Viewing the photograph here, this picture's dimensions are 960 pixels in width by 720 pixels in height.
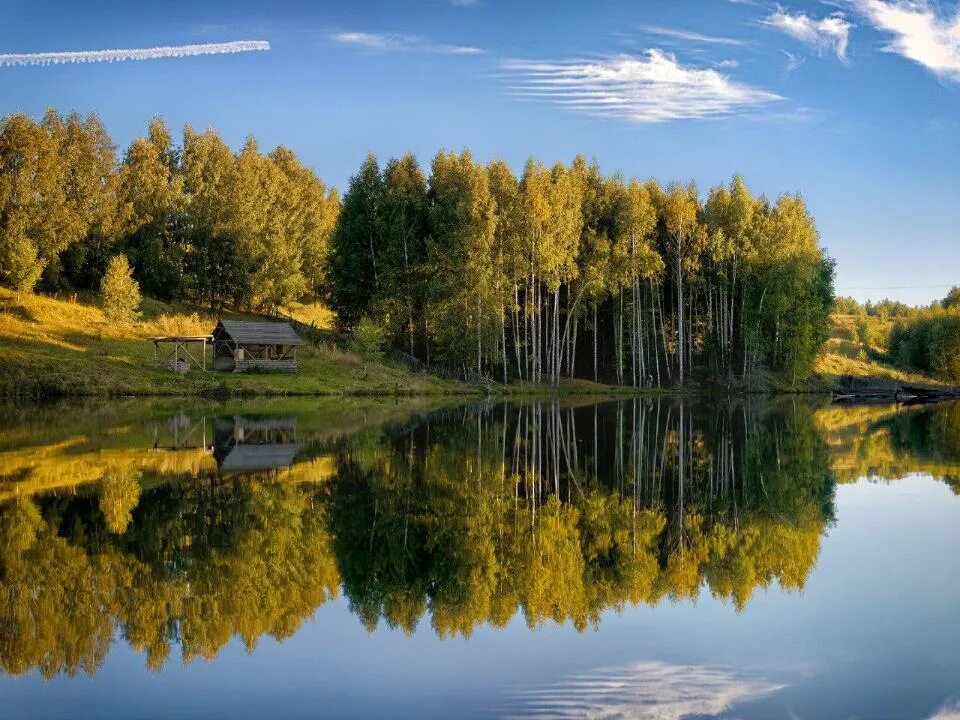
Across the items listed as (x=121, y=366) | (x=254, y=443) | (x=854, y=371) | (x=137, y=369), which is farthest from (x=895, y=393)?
(x=254, y=443)

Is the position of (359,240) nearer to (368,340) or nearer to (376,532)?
(368,340)

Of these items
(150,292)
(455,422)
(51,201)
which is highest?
(51,201)

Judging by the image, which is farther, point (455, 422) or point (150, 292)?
point (150, 292)

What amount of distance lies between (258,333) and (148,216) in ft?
74.0

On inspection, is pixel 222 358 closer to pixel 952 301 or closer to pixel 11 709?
pixel 11 709

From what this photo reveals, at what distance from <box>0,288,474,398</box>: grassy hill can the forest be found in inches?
129

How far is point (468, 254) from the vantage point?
66.7m

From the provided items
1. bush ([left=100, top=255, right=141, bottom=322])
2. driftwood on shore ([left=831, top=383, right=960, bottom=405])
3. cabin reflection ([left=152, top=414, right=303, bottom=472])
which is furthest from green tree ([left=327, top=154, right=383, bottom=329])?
driftwood on shore ([left=831, top=383, right=960, bottom=405])

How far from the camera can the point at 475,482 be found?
19656 millimetres

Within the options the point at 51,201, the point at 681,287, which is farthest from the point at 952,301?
the point at 51,201

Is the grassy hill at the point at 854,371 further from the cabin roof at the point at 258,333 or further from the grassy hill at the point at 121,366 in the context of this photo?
the cabin roof at the point at 258,333

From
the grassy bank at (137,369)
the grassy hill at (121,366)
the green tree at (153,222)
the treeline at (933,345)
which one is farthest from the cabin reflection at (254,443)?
A: the treeline at (933,345)

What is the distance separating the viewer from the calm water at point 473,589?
7.79 m

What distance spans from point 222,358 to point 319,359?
700 cm
